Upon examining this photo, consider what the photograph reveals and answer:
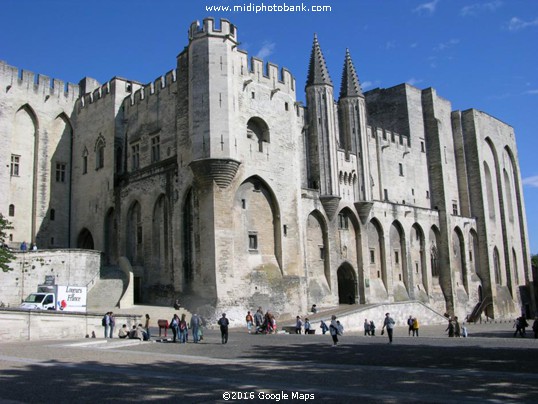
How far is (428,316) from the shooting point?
39.0 meters

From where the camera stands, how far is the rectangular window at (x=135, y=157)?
118 feet

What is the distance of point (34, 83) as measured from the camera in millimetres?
38594

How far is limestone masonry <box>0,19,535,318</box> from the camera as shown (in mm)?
29953

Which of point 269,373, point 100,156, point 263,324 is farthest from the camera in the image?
point 100,156

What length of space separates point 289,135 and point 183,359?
20.5m

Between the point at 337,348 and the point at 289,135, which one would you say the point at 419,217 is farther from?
the point at 337,348

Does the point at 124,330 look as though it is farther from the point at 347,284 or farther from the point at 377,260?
the point at 377,260

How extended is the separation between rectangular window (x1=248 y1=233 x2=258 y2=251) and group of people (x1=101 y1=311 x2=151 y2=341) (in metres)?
8.96

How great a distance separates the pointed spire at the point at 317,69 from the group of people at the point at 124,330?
21.0m

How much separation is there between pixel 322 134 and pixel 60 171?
712 inches

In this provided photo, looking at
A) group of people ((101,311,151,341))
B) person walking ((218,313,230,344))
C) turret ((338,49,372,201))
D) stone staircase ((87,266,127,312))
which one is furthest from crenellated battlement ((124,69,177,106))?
person walking ((218,313,230,344))

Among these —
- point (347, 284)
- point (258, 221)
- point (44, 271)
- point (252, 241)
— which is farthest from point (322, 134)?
point (44, 271)

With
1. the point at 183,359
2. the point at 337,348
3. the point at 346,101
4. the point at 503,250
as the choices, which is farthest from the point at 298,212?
the point at 503,250

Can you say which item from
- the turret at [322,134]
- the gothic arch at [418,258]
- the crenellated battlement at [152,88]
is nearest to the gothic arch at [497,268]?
the gothic arch at [418,258]
